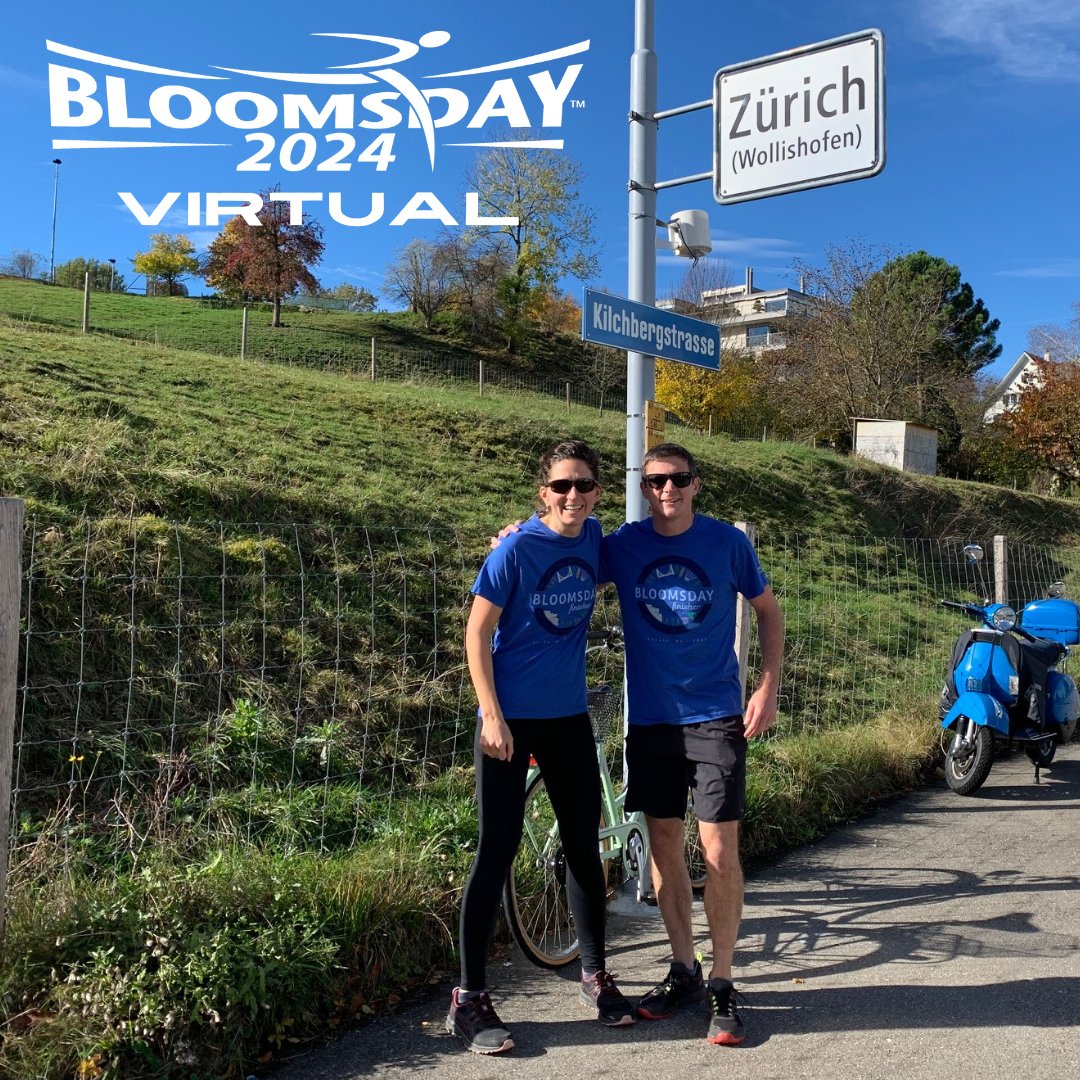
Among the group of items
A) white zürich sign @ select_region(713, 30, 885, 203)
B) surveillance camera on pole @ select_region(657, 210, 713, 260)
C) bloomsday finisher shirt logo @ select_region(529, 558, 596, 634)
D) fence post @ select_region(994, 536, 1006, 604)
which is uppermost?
white zürich sign @ select_region(713, 30, 885, 203)

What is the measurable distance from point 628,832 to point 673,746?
1.02 m

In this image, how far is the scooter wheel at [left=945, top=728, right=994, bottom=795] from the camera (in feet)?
A: 20.5

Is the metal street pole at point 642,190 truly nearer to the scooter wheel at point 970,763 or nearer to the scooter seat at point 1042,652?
the scooter wheel at point 970,763

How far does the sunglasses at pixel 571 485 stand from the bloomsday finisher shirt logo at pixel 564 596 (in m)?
0.23

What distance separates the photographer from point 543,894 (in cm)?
396

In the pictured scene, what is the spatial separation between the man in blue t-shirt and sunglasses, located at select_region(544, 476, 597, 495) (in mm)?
269

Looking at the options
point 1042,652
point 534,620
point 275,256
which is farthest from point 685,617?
point 275,256

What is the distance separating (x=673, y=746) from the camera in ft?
11.3

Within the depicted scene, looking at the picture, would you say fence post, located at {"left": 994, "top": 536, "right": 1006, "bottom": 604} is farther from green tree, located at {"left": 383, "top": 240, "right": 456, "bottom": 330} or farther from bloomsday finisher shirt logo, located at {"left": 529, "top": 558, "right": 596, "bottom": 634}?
green tree, located at {"left": 383, "top": 240, "right": 456, "bottom": 330}

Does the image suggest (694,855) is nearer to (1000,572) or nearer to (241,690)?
(241,690)

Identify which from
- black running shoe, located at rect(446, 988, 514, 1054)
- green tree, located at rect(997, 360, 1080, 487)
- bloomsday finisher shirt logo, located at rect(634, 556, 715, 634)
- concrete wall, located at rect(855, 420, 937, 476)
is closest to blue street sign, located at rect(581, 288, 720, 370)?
bloomsday finisher shirt logo, located at rect(634, 556, 715, 634)

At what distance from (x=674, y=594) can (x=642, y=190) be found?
2405mm

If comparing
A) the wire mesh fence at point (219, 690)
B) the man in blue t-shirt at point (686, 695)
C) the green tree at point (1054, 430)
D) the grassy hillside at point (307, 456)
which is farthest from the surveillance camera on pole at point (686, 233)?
the green tree at point (1054, 430)

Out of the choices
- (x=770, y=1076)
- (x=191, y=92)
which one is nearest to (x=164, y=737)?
(x=770, y=1076)
